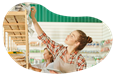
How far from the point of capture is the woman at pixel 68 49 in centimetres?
276

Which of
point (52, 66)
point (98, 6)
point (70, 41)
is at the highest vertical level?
point (98, 6)

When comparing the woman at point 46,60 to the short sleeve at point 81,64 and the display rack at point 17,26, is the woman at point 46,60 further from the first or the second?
the short sleeve at point 81,64

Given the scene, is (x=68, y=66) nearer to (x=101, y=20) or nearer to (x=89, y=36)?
(x=89, y=36)

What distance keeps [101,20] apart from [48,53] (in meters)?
1.03

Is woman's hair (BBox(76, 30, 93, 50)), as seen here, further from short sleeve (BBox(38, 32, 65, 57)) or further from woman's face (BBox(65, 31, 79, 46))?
short sleeve (BBox(38, 32, 65, 57))

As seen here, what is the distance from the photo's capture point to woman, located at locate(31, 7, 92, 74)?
2.76 metres

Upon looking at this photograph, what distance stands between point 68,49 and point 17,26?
89cm

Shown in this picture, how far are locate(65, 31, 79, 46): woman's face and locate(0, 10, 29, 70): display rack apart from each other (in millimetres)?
638

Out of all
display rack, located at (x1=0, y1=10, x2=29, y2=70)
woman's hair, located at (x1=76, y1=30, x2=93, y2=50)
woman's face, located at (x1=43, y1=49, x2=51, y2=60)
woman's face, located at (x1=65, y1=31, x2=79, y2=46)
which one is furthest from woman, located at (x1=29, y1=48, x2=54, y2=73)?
woman's hair, located at (x1=76, y1=30, x2=93, y2=50)

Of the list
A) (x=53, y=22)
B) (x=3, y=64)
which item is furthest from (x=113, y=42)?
(x=3, y=64)

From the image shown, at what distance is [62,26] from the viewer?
2.91 meters

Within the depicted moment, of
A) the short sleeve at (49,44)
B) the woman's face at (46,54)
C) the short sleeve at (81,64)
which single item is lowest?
the short sleeve at (81,64)

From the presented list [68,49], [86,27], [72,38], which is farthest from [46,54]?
[86,27]

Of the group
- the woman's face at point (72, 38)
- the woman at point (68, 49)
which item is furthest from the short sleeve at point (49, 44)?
the woman's face at point (72, 38)
